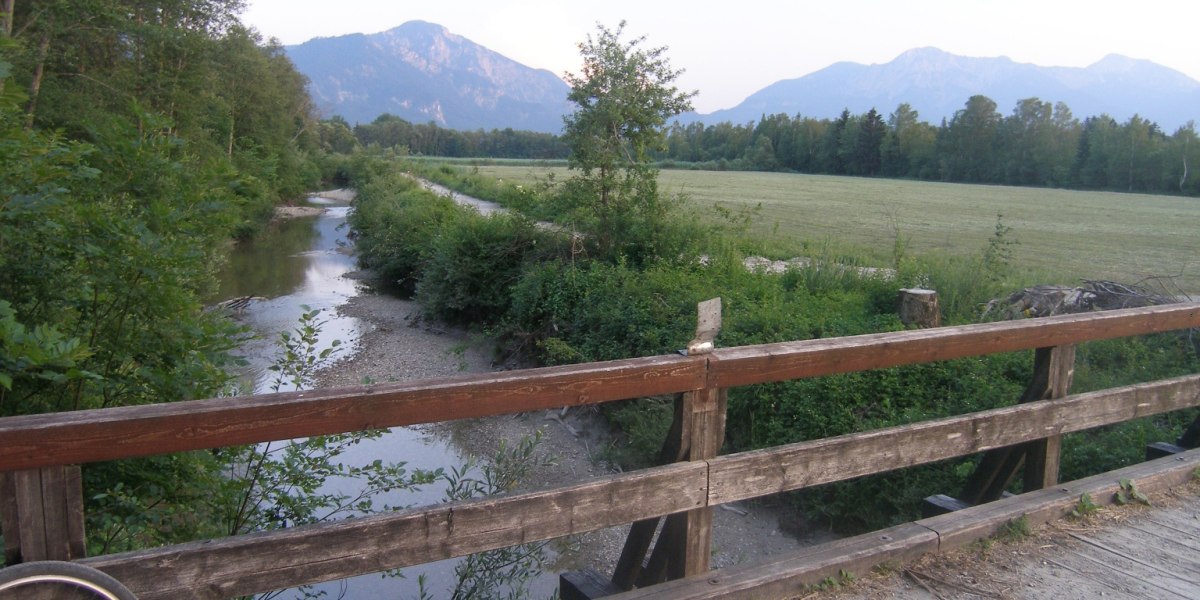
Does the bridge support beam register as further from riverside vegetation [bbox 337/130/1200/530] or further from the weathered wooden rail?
riverside vegetation [bbox 337/130/1200/530]

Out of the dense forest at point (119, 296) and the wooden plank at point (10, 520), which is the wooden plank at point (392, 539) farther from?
the dense forest at point (119, 296)

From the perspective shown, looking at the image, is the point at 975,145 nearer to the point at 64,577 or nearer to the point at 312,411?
the point at 312,411

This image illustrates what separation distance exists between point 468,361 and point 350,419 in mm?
Answer: 13299

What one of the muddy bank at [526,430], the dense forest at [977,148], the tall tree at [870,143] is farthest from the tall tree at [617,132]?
the tall tree at [870,143]

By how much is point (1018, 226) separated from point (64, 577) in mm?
35995

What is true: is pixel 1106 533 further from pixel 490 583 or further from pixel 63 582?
pixel 63 582

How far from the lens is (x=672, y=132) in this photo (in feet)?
53.4

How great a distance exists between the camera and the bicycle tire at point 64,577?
217 cm

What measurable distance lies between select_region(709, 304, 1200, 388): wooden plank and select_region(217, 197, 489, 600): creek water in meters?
2.53

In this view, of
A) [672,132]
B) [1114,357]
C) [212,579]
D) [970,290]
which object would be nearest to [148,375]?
[212,579]

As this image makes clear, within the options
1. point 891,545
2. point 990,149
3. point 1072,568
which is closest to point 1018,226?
point 1072,568

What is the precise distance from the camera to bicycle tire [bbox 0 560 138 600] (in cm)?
217

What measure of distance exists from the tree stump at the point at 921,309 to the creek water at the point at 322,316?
18.9ft

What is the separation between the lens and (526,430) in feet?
39.3
